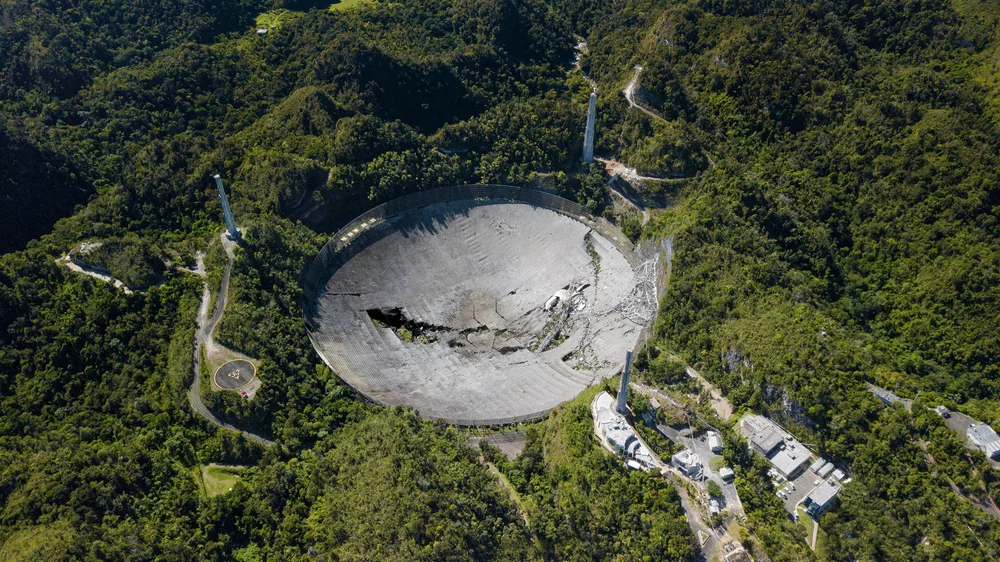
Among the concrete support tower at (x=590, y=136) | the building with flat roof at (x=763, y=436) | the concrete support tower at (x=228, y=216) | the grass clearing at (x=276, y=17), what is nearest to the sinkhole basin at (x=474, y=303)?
the concrete support tower at (x=590, y=136)

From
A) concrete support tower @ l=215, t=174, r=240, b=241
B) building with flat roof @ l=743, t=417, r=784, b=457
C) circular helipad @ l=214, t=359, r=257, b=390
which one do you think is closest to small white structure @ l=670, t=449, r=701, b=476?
building with flat roof @ l=743, t=417, r=784, b=457

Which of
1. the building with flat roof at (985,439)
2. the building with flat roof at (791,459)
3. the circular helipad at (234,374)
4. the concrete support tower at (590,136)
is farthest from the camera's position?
the concrete support tower at (590,136)

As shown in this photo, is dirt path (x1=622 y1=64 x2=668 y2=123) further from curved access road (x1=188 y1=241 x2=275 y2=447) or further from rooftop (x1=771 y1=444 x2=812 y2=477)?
curved access road (x1=188 y1=241 x2=275 y2=447)

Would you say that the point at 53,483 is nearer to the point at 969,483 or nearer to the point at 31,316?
the point at 31,316

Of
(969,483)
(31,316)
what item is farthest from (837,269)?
(31,316)

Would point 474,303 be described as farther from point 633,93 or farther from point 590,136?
point 633,93

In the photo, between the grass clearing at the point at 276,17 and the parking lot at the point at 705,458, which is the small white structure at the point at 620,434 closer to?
the parking lot at the point at 705,458
